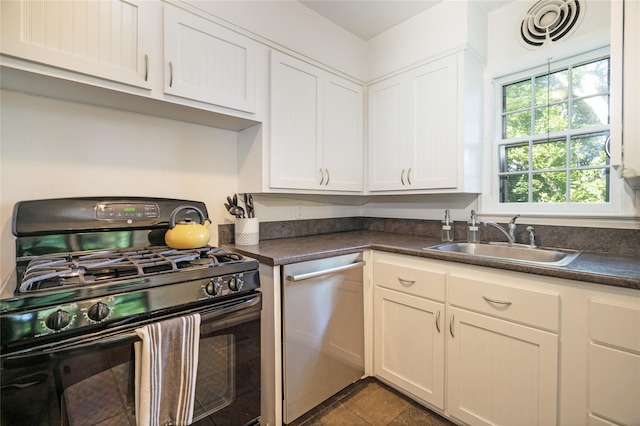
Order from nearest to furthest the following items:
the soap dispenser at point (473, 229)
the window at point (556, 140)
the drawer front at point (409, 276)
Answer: the drawer front at point (409, 276) < the window at point (556, 140) < the soap dispenser at point (473, 229)

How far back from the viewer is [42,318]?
2.69ft

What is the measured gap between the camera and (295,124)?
1896mm

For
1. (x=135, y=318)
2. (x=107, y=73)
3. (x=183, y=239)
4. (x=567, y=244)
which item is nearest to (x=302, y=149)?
(x=183, y=239)

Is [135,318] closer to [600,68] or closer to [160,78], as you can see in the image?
[160,78]

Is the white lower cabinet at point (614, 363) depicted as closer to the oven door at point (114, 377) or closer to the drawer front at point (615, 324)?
the drawer front at point (615, 324)

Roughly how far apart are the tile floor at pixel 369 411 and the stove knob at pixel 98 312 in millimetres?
1130

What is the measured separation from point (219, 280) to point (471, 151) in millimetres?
1709

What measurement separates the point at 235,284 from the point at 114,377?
480mm

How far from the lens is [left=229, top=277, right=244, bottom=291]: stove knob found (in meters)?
1.22

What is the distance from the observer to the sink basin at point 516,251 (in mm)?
1583

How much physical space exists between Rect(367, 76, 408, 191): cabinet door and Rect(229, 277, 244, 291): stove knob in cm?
137

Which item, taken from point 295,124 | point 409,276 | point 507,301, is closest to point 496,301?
point 507,301

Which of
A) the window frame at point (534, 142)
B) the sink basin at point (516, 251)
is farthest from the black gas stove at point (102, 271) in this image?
the window frame at point (534, 142)

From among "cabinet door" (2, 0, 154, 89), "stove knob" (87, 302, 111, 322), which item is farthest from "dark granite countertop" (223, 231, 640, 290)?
"cabinet door" (2, 0, 154, 89)
